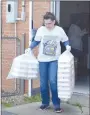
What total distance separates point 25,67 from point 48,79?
0.50 metres

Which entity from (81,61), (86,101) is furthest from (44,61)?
(81,61)

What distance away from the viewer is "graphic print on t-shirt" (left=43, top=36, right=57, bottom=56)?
6.48 meters

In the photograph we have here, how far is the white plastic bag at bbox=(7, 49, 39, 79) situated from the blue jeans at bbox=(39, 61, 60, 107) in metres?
0.14

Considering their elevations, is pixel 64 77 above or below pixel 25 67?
below

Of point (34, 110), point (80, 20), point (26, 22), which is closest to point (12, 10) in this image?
point (26, 22)

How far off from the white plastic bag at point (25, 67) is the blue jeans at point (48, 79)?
0.14m

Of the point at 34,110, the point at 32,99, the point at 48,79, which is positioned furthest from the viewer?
the point at 32,99

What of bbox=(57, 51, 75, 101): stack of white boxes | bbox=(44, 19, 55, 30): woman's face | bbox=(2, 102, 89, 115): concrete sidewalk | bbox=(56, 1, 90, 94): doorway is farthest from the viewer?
bbox=(56, 1, 90, 94): doorway

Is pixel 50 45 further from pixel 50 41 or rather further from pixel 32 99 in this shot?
pixel 32 99

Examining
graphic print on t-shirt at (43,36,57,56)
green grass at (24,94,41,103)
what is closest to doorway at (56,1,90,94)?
green grass at (24,94,41,103)

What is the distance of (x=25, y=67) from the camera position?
6.43m

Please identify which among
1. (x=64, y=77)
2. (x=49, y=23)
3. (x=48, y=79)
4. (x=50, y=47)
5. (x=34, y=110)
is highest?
(x=49, y=23)

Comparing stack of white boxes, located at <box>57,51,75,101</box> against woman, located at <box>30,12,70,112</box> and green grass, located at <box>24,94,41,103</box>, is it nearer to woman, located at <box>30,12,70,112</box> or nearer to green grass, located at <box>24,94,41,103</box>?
woman, located at <box>30,12,70,112</box>

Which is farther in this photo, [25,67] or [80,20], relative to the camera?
[80,20]
